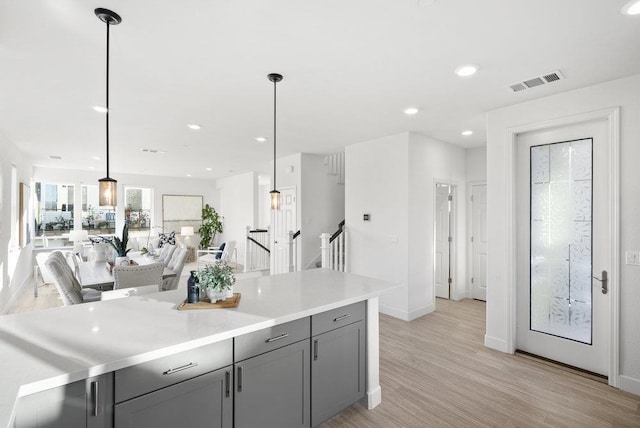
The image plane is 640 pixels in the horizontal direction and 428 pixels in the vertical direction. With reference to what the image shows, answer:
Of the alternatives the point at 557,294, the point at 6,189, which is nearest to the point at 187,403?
the point at 557,294

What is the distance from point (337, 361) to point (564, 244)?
2.69m

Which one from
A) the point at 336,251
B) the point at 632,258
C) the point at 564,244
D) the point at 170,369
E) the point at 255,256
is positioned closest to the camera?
the point at 170,369

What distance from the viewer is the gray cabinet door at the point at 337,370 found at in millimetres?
2121

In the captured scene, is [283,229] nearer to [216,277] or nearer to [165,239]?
[165,239]

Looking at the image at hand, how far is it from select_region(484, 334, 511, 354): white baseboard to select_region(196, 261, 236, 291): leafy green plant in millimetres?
3143

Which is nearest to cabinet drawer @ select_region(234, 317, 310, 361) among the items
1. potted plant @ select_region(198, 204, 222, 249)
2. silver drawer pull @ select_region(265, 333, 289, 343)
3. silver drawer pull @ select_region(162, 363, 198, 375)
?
silver drawer pull @ select_region(265, 333, 289, 343)

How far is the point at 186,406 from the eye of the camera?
5.04 feet

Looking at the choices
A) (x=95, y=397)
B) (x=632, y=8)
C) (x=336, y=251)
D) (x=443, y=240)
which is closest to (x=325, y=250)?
(x=336, y=251)

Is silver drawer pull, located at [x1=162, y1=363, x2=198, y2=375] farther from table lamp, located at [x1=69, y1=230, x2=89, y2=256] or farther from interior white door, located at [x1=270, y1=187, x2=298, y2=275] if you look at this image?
table lamp, located at [x1=69, y1=230, x2=89, y2=256]

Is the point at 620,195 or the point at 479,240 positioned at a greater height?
the point at 620,195

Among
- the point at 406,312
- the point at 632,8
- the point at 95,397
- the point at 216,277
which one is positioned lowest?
the point at 406,312

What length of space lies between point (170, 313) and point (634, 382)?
12.5 feet

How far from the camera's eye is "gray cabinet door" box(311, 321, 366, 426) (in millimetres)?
2121

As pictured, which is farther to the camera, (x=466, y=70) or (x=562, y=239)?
(x=562, y=239)
